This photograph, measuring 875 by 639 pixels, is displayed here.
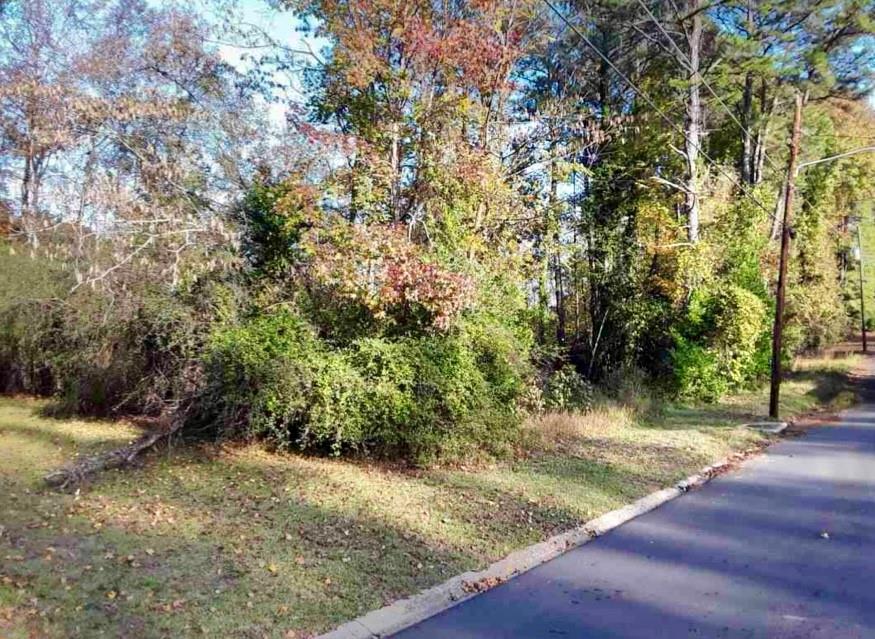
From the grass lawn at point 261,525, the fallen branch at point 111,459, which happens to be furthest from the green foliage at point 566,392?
the fallen branch at point 111,459

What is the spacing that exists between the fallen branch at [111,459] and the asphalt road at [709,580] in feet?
17.5

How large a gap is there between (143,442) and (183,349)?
5.43ft

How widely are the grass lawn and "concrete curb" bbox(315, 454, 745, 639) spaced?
5.4 inches

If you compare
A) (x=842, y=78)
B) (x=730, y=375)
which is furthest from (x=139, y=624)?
(x=842, y=78)

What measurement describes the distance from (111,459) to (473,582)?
5.65 metres

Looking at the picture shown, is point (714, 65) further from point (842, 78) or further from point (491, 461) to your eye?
point (491, 461)

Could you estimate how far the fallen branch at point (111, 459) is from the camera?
7793 mm

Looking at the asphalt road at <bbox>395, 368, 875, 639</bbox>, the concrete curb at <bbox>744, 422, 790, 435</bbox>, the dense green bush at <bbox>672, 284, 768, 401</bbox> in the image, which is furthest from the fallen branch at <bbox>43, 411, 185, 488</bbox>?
the dense green bush at <bbox>672, 284, 768, 401</bbox>

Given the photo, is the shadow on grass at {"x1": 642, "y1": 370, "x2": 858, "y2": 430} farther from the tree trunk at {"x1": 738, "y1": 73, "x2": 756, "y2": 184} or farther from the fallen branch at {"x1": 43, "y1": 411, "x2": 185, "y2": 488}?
the fallen branch at {"x1": 43, "y1": 411, "x2": 185, "y2": 488}

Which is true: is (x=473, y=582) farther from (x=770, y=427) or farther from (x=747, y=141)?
(x=747, y=141)

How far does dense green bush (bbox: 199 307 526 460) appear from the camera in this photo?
8.78 meters

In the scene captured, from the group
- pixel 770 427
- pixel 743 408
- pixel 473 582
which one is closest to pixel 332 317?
pixel 473 582

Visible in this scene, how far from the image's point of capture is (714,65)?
19.8m

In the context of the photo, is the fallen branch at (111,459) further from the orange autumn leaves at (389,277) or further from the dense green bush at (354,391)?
the orange autumn leaves at (389,277)
